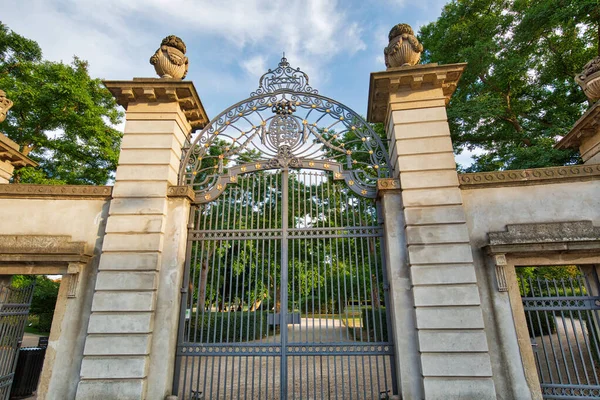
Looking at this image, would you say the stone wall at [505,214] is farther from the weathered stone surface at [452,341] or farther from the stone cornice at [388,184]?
the stone cornice at [388,184]

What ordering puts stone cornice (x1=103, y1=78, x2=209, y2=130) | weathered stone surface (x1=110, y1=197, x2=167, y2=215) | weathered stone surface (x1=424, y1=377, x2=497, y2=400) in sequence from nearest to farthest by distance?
weathered stone surface (x1=424, y1=377, x2=497, y2=400) → weathered stone surface (x1=110, y1=197, x2=167, y2=215) → stone cornice (x1=103, y1=78, x2=209, y2=130)

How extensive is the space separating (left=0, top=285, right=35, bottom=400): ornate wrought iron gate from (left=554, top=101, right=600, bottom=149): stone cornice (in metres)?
10.3

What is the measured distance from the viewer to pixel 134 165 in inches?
241

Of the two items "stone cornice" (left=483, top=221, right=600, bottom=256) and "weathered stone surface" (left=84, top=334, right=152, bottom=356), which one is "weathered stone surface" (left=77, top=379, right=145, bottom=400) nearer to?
"weathered stone surface" (left=84, top=334, right=152, bottom=356)

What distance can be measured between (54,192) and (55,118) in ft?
35.7

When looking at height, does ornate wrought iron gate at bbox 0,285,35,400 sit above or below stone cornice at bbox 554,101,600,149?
below

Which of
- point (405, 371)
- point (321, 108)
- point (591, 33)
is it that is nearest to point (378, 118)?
point (321, 108)

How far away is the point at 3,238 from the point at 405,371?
7.18m

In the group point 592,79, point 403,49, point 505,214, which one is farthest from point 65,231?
point 592,79

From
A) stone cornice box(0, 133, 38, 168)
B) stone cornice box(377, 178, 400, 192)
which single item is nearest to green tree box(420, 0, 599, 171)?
stone cornice box(377, 178, 400, 192)

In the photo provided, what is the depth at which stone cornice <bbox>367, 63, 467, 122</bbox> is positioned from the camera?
6059mm

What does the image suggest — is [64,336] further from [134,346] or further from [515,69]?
[515,69]

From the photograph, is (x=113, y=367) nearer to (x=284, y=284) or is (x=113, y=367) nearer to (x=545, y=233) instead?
(x=284, y=284)

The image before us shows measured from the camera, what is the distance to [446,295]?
505 cm
